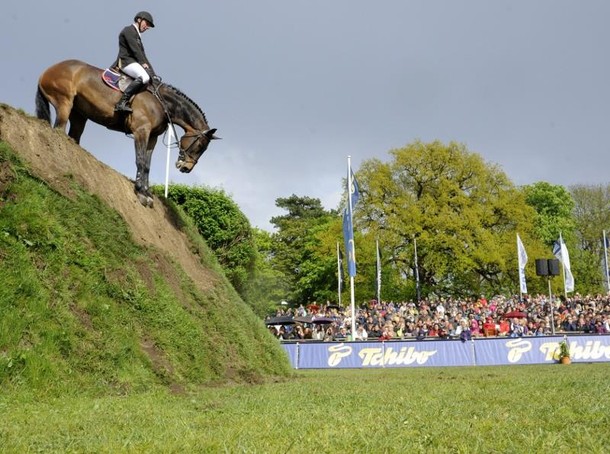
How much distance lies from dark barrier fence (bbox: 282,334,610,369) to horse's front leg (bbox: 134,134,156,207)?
45.3 feet

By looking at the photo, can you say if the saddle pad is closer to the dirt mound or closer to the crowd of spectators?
the dirt mound

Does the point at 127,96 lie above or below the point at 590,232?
below

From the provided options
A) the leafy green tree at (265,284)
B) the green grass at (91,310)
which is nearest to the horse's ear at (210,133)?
the green grass at (91,310)

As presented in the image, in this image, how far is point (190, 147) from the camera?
13.7 metres

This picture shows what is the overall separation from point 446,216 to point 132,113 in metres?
44.7

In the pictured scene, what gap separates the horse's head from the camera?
13.7 m

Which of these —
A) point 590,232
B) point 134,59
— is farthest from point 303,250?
point 134,59

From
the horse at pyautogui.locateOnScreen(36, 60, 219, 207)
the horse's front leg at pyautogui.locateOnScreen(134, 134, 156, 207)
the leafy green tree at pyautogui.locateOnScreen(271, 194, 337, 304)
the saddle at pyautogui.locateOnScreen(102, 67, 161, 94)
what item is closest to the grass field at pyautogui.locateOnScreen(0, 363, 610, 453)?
the horse's front leg at pyautogui.locateOnScreen(134, 134, 156, 207)

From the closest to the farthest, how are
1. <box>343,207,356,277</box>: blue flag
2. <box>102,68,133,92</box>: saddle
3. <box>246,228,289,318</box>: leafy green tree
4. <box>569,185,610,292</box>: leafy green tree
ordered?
<box>102,68,133,92</box>: saddle, <box>343,207,356,277</box>: blue flag, <box>246,228,289,318</box>: leafy green tree, <box>569,185,610,292</box>: leafy green tree

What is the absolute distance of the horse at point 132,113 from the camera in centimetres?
1274

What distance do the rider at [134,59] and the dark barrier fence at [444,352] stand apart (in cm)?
1601

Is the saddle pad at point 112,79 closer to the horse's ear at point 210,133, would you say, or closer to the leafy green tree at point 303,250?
the horse's ear at point 210,133

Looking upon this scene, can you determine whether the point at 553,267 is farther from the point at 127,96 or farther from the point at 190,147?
the point at 127,96

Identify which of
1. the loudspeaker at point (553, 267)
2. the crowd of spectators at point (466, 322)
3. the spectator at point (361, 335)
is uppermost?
the loudspeaker at point (553, 267)
